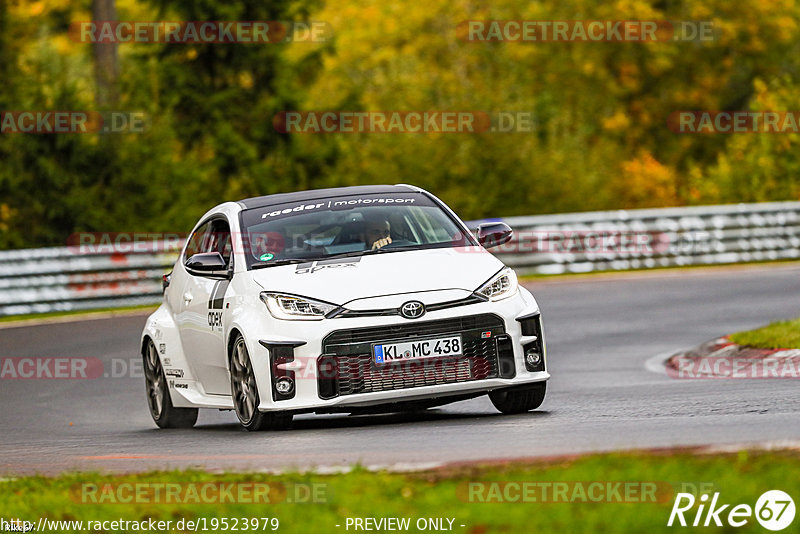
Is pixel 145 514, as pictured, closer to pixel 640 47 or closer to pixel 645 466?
pixel 645 466

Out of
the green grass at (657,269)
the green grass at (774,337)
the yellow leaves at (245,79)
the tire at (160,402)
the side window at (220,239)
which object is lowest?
the green grass at (657,269)

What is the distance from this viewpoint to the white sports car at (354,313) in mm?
10609

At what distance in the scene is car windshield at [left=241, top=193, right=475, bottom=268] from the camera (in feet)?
38.0

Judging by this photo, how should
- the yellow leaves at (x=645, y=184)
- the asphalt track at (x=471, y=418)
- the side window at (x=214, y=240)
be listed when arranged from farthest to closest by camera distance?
the yellow leaves at (x=645, y=184)
the side window at (x=214, y=240)
the asphalt track at (x=471, y=418)

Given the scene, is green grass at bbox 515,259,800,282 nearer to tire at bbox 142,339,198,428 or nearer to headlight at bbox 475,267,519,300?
tire at bbox 142,339,198,428

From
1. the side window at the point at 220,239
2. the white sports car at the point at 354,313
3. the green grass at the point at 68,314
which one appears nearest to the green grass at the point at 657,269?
the green grass at the point at 68,314

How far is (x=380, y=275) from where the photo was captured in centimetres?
1088

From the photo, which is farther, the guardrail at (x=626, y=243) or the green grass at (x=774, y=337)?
the guardrail at (x=626, y=243)

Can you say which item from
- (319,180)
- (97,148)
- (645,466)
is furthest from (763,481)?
(319,180)

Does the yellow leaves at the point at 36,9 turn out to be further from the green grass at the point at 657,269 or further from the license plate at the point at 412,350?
the license plate at the point at 412,350

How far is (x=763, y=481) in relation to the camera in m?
6.95

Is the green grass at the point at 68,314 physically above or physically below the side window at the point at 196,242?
below

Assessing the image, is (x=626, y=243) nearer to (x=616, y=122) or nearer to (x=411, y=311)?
(x=411, y=311)

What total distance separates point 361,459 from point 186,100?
32.2m
